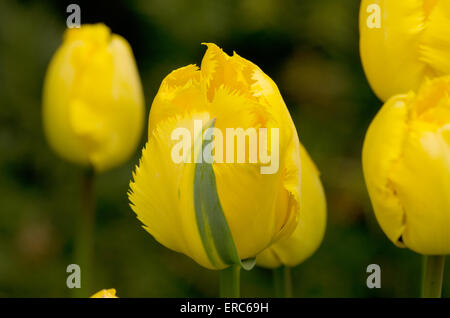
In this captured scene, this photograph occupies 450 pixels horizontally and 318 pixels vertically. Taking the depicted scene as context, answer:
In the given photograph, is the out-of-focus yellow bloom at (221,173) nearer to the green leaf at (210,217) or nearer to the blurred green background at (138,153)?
the green leaf at (210,217)

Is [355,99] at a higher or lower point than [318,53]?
lower

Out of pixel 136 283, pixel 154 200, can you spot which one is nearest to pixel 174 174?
pixel 154 200

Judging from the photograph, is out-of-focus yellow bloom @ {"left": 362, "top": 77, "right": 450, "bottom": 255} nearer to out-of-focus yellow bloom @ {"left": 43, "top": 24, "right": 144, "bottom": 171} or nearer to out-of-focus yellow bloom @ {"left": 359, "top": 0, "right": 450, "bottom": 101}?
out-of-focus yellow bloom @ {"left": 359, "top": 0, "right": 450, "bottom": 101}

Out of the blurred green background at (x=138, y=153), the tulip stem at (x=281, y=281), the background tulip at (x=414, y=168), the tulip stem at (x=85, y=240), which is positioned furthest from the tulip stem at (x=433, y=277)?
the blurred green background at (x=138, y=153)

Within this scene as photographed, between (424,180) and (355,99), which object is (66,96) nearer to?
(424,180)

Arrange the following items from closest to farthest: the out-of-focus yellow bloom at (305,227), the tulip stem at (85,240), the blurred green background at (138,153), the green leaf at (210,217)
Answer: the green leaf at (210,217)
the out-of-focus yellow bloom at (305,227)
the tulip stem at (85,240)
the blurred green background at (138,153)

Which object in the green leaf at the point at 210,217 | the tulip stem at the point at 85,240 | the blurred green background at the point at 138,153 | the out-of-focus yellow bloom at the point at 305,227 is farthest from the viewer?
the blurred green background at the point at 138,153

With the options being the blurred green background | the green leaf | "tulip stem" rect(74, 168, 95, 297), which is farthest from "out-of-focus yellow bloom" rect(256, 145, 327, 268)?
the blurred green background
